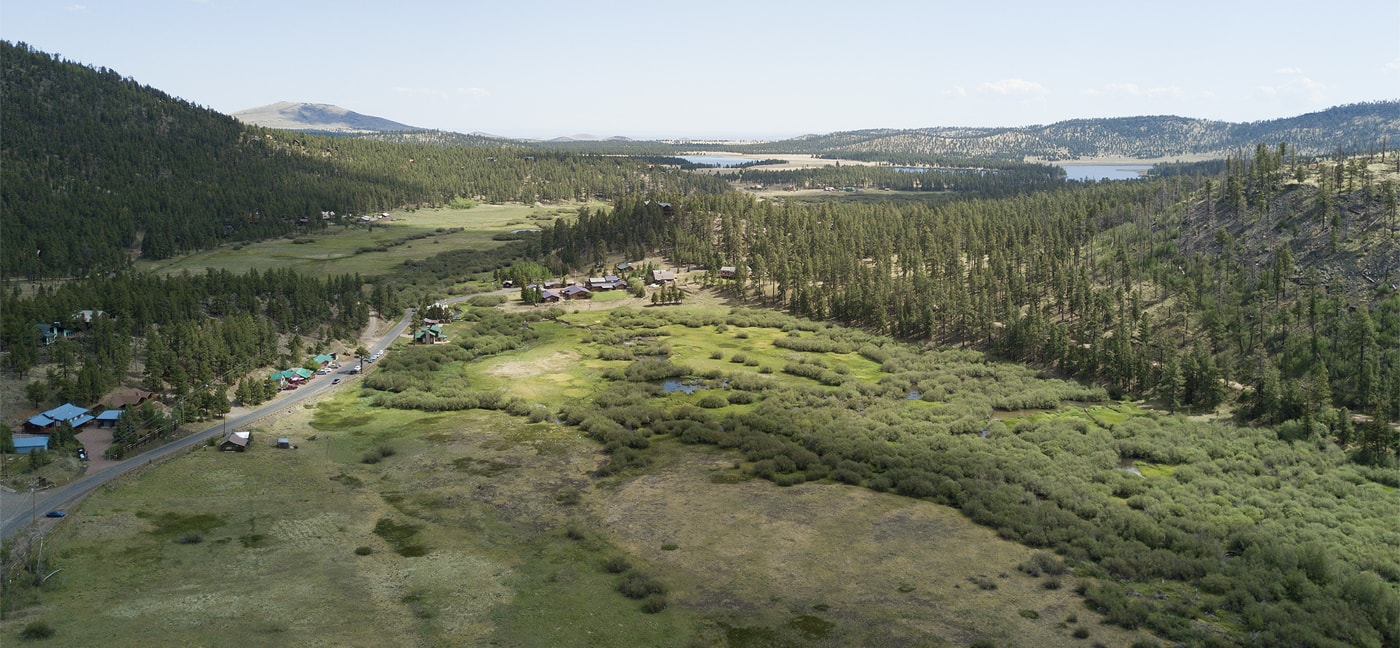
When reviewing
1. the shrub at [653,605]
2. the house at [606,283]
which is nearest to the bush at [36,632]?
the shrub at [653,605]

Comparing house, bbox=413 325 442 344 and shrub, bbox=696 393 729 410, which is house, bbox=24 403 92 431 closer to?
house, bbox=413 325 442 344

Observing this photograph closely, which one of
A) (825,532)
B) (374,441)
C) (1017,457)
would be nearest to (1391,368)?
(1017,457)

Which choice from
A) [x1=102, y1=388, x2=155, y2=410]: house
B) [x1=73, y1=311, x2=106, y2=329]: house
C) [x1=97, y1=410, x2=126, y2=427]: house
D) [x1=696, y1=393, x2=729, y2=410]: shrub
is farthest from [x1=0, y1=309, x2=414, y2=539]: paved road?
[x1=696, y1=393, x2=729, y2=410]: shrub

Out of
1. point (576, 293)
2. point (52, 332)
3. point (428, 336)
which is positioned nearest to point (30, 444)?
point (52, 332)

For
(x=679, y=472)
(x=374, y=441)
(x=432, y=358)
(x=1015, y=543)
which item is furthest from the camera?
(x=432, y=358)

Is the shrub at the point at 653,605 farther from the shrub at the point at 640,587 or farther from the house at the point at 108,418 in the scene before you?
the house at the point at 108,418

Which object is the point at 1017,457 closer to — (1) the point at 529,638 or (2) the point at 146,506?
(1) the point at 529,638

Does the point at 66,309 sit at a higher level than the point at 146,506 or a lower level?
higher
